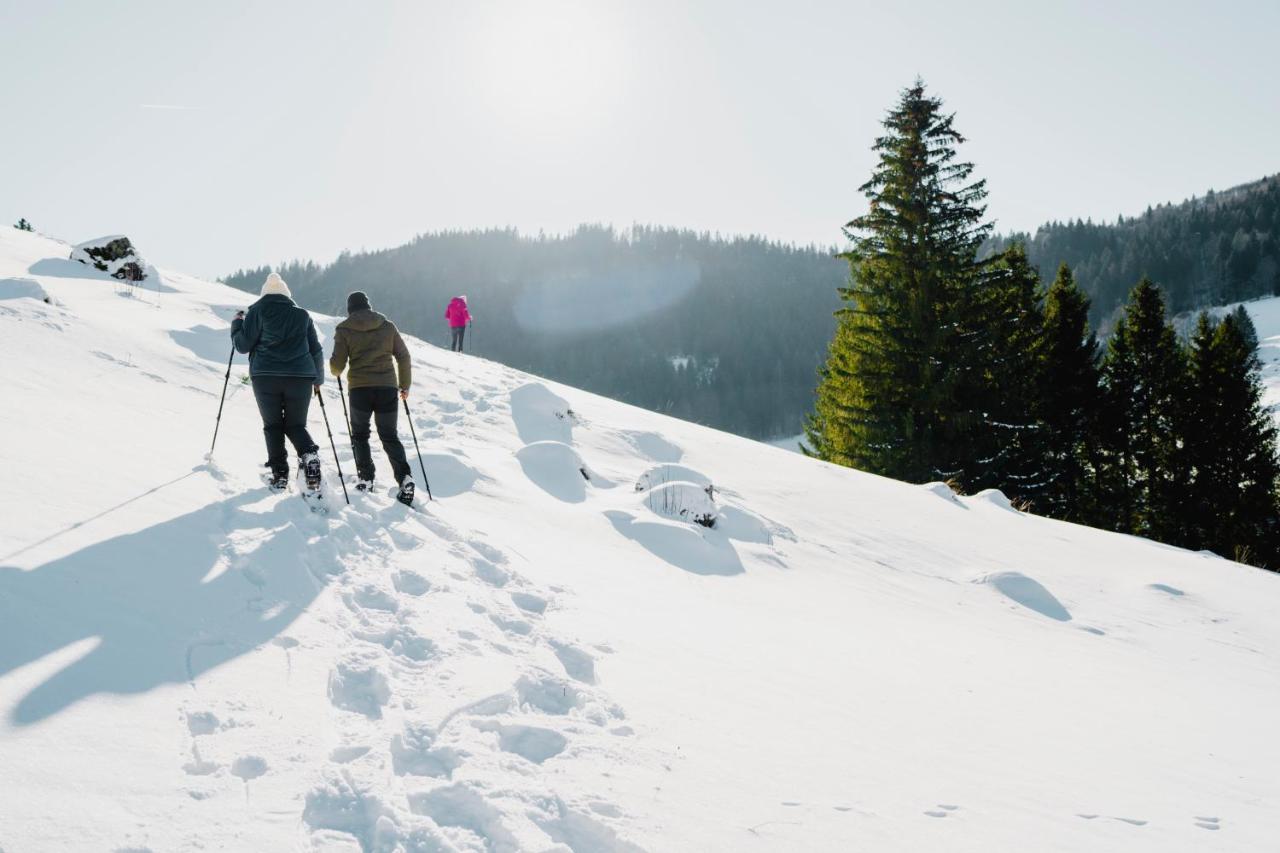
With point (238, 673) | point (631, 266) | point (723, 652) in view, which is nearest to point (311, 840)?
point (238, 673)

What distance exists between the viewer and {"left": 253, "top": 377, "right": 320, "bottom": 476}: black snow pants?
6.04m

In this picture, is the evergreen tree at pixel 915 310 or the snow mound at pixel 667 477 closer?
the snow mound at pixel 667 477

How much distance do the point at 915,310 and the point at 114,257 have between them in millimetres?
18501

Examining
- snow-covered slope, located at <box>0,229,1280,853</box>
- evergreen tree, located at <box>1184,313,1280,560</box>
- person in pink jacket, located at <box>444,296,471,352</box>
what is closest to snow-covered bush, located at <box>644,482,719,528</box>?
snow-covered slope, located at <box>0,229,1280,853</box>

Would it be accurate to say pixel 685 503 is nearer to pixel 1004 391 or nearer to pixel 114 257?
pixel 114 257

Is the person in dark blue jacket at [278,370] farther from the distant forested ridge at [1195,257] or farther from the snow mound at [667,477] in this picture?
the distant forested ridge at [1195,257]

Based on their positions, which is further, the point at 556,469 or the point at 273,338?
the point at 556,469

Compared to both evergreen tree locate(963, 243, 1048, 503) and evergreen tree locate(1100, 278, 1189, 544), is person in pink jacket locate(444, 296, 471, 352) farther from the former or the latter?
evergreen tree locate(1100, 278, 1189, 544)

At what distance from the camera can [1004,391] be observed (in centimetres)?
1914

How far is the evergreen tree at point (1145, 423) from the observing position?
77.6ft

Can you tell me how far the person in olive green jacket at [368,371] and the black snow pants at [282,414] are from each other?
0.63 meters

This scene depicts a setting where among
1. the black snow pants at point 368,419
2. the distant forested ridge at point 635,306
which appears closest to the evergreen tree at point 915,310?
the black snow pants at point 368,419

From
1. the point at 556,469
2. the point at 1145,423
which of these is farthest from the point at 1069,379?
the point at 556,469

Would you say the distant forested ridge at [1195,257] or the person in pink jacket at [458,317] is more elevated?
the distant forested ridge at [1195,257]
